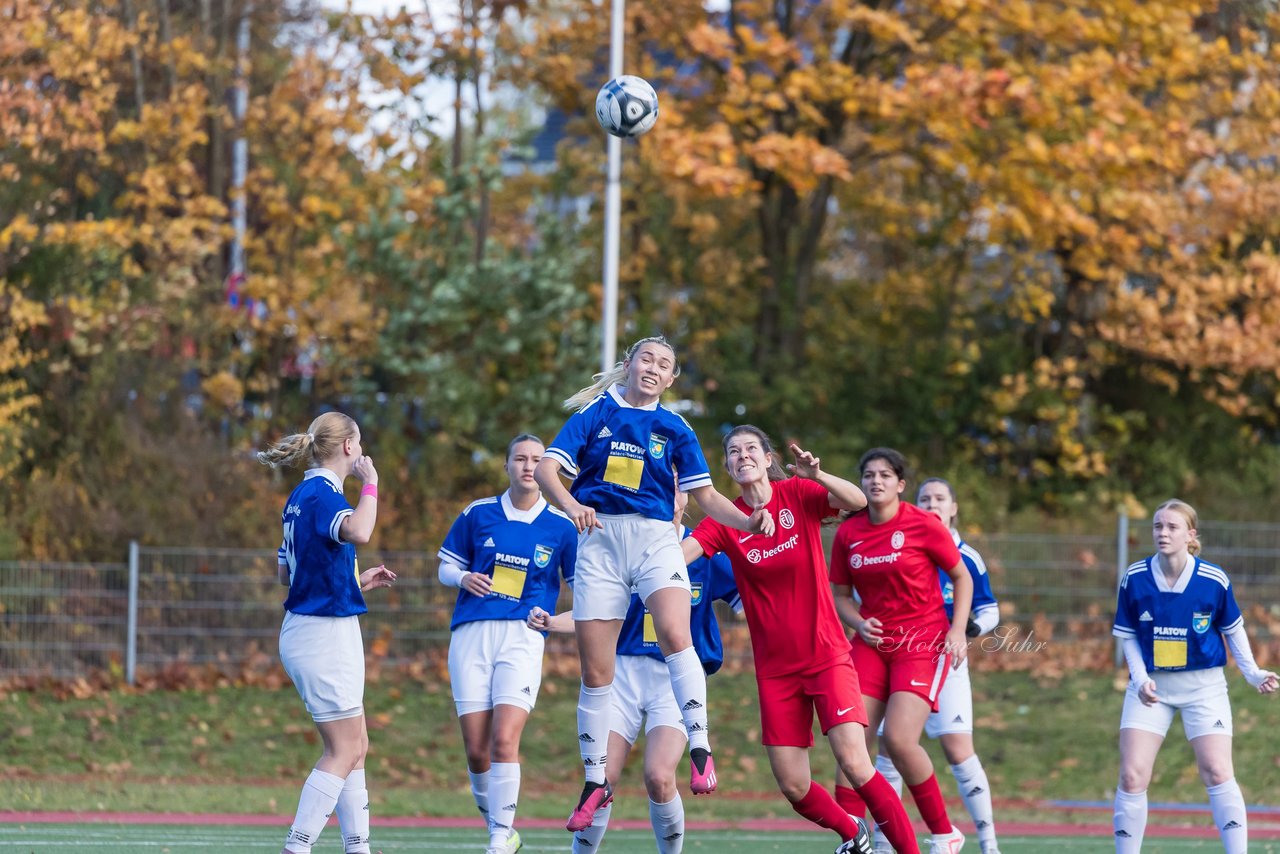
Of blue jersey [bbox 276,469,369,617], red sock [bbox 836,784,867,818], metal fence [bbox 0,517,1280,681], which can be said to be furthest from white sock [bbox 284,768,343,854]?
metal fence [bbox 0,517,1280,681]

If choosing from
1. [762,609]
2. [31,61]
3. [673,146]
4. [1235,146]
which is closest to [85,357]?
[31,61]

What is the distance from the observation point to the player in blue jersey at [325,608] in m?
6.64

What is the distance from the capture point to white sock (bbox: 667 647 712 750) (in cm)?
684

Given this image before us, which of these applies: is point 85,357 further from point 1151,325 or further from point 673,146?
point 1151,325

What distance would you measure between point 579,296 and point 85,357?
5.02m

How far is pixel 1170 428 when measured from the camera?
18516 millimetres

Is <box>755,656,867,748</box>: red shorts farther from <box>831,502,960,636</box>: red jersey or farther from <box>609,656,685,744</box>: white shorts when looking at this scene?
<box>831,502,960,636</box>: red jersey

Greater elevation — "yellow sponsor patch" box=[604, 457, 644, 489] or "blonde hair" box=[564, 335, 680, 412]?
"blonde hair" box=[564, 335, 680, 412]

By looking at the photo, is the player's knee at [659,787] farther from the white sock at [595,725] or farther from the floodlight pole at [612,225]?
the floodlight pole at [612,225]

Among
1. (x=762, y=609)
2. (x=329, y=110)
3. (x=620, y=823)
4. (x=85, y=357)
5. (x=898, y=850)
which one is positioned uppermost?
Answer: (x=329, y=110)

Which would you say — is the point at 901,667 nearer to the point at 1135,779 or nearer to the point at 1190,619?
the point at 1135,779

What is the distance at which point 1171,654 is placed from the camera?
25.6 feet

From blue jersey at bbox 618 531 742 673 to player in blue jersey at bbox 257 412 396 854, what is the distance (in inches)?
55.8

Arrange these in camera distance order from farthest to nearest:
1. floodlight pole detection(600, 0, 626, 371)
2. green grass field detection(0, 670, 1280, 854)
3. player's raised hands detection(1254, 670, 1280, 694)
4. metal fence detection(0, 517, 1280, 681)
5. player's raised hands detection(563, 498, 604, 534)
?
floodlight pole detection(600, 0, 626, 371) → metal fence detection(0, 517, 1280, 681) → green grass field detection(0, 670, 1280, 854) → player's raised hands detection(1254, 670, 1280, 694) → player's raised hands detection(563, 498, 604, 534)
